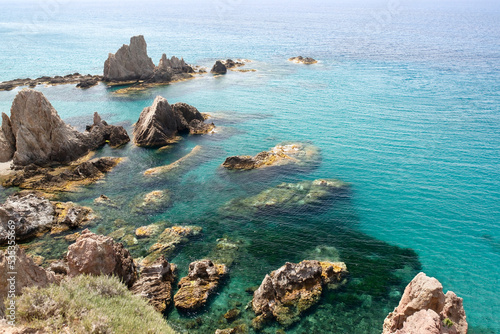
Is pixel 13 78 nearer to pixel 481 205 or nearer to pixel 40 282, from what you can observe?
pixel 40 282

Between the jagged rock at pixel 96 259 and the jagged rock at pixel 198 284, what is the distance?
15.0ft

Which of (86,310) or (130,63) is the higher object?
(130,63)

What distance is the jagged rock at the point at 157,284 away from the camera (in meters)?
25.9

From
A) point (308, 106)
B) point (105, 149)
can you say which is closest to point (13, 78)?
point (105, 149)

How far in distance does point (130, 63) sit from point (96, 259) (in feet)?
287

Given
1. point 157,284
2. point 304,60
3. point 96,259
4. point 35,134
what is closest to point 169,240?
point 157,284

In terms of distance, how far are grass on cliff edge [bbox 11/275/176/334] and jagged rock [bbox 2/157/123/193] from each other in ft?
91.1

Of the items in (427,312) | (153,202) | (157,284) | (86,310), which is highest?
(86,310)

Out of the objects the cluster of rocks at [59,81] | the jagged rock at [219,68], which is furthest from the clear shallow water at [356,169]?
the cluster of rocks at [59,81]

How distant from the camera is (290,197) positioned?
41281 millimetres

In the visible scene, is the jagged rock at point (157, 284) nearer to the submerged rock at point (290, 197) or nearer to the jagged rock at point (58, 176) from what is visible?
the submerged rock at point (290, 197)

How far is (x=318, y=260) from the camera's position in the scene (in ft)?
101

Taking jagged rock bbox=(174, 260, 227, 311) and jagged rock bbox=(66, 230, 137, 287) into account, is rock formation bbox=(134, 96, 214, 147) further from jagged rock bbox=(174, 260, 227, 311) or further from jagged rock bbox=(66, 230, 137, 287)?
jagged rock bbox=(174, 260, 227, 311)

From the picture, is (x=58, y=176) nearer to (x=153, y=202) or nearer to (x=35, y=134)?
(x=35, y=134)
